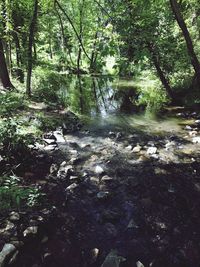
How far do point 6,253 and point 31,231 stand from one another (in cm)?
55

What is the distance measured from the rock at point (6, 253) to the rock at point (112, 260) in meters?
1.30

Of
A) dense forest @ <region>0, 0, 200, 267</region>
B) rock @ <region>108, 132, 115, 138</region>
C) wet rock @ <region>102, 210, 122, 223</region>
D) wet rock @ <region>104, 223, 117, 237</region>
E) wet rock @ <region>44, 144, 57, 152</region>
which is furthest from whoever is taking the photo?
rock @ <region>108, 132, 115, 138</region>

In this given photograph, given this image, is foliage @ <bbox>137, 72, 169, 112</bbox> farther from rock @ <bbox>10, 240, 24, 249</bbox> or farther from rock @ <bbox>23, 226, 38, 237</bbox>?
rock @ <bbox>10, 240, 24, 249</bbox>

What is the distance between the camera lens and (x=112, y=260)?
12.8 feet

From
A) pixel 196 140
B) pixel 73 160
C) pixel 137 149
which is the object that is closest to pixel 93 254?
pixel 73 160

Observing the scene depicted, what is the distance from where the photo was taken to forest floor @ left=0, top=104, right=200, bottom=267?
397 centimetres

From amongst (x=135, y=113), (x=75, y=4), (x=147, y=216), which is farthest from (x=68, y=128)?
(x=75, y=4)

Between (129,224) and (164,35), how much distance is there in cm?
1141

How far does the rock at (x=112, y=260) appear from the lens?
12.6 ft

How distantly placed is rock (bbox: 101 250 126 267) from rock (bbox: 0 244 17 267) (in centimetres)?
130

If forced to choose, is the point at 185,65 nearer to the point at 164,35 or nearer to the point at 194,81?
the point at 194,81

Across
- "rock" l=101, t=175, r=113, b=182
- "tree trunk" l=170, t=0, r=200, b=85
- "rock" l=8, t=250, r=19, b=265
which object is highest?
"tree trunk" l=170, t=0, r=200, b=85

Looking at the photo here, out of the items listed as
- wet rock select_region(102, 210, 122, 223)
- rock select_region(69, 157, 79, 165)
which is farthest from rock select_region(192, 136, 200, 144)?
wet rock select_region(102, 210, 122, 223)

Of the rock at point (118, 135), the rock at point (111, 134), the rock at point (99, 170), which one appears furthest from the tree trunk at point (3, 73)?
the rock at point (99, 170)
